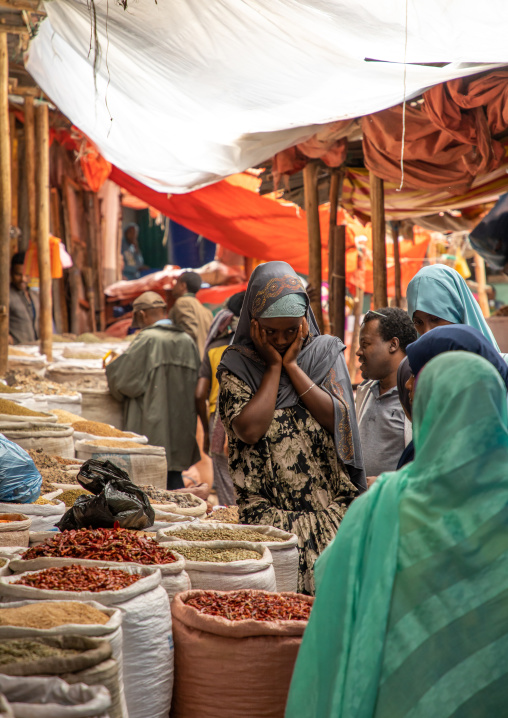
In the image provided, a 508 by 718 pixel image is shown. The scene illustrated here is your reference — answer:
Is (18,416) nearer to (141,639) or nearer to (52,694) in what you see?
(141,639)

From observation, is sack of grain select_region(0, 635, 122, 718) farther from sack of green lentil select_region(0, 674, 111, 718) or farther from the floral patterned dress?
the floral patterned dress

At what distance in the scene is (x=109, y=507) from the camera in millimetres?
2449

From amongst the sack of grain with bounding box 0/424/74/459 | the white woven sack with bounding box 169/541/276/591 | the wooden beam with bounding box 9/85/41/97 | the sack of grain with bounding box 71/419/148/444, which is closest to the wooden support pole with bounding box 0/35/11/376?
the wooden beam with bounding box 9/85/41/97

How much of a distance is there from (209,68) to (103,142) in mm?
1379

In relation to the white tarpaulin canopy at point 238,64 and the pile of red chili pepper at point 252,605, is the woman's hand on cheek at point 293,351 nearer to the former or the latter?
the pile of red chili pepper at point 252,605

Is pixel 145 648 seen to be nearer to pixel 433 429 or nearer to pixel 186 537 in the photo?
pixel 186 537

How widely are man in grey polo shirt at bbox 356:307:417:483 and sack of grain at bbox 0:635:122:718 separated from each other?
6.45 feet

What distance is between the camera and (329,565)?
1461 mm

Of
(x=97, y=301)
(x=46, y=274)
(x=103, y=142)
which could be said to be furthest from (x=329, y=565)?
(x=97, y=301)

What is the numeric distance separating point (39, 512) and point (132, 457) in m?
1.06

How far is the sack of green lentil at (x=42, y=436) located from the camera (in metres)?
3.63

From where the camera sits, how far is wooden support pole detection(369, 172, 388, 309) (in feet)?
15.6

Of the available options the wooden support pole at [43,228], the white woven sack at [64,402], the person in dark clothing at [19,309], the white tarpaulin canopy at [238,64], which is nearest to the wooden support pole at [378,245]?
the white tarpaulin canopy at [238,64]

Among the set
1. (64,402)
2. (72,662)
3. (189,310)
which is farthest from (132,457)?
(189,310)
